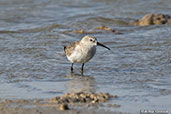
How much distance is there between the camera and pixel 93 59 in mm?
9766

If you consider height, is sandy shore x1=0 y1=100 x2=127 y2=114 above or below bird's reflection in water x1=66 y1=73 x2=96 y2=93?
above

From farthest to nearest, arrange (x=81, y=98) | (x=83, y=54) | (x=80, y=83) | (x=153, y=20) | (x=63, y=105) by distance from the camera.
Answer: (x=153, y=20) < (x=83, y=54) < (x=80, y=83) < (x=81, y=98) < (x=63, y=105)

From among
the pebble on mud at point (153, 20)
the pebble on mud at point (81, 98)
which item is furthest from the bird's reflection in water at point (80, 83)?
the pebble on mud at point (153, 20)

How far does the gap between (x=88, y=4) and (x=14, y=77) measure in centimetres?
1070

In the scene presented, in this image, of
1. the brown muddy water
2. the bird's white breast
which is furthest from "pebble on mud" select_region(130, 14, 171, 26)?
the bird's white breast

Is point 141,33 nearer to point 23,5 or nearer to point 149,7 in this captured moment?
point 149,7

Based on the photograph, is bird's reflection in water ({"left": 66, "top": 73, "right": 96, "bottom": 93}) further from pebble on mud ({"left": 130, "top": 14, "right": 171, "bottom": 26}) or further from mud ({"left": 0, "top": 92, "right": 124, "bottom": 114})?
pebble on mud ({"left": 130, "top": 14, "right": 171, "bottom": 26})

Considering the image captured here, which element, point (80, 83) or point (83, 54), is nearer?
point (80, 83)

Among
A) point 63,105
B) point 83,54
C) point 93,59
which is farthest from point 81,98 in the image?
point 93,59

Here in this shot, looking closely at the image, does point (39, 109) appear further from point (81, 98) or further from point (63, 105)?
point (81, 98)

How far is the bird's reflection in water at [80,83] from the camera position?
701cm

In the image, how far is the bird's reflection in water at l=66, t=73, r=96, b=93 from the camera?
701cm

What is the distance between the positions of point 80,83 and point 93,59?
227 centimetres

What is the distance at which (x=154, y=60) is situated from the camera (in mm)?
9438
